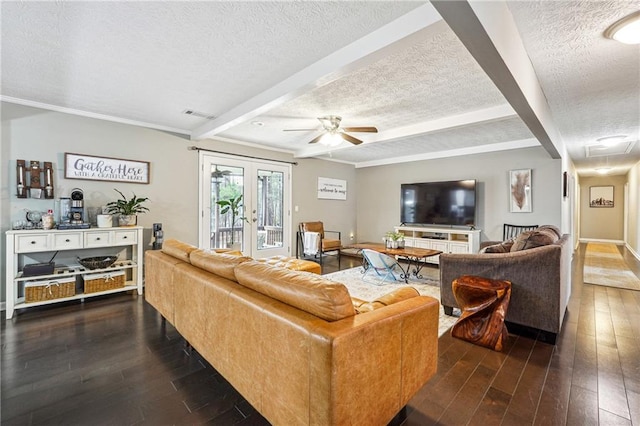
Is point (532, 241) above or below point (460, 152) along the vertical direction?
below

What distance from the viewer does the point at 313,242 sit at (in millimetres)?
6113

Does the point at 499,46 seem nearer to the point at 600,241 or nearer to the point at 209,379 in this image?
the point at 209,379

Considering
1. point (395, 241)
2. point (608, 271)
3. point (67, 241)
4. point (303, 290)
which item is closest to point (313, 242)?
point (395, 241)

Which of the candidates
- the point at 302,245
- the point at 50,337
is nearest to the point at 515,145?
the point at 302,245

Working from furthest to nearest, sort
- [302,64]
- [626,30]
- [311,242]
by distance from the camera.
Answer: [311,242] → [302,64] → [626,30]

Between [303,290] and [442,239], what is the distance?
18.5ft

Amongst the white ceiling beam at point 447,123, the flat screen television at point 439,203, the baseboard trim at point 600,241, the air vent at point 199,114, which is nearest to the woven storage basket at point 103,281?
the air vent at point 199,114

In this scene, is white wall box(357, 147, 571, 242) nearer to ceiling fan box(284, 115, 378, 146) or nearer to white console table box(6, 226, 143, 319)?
ceiling fan box(284, 115, 378, 146)

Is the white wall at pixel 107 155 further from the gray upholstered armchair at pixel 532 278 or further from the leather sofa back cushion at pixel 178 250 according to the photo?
the gray upholstered armchair at pixel 532 278

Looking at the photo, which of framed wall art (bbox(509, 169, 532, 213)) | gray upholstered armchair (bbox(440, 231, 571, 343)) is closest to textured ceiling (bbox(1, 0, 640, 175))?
framed wall art (bbox(509, 169, 532, 213))

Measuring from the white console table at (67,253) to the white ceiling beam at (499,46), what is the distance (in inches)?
169

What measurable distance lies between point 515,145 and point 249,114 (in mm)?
4966

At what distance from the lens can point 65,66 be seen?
2697mm

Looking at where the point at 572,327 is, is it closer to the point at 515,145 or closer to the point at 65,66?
the point at 515,145
